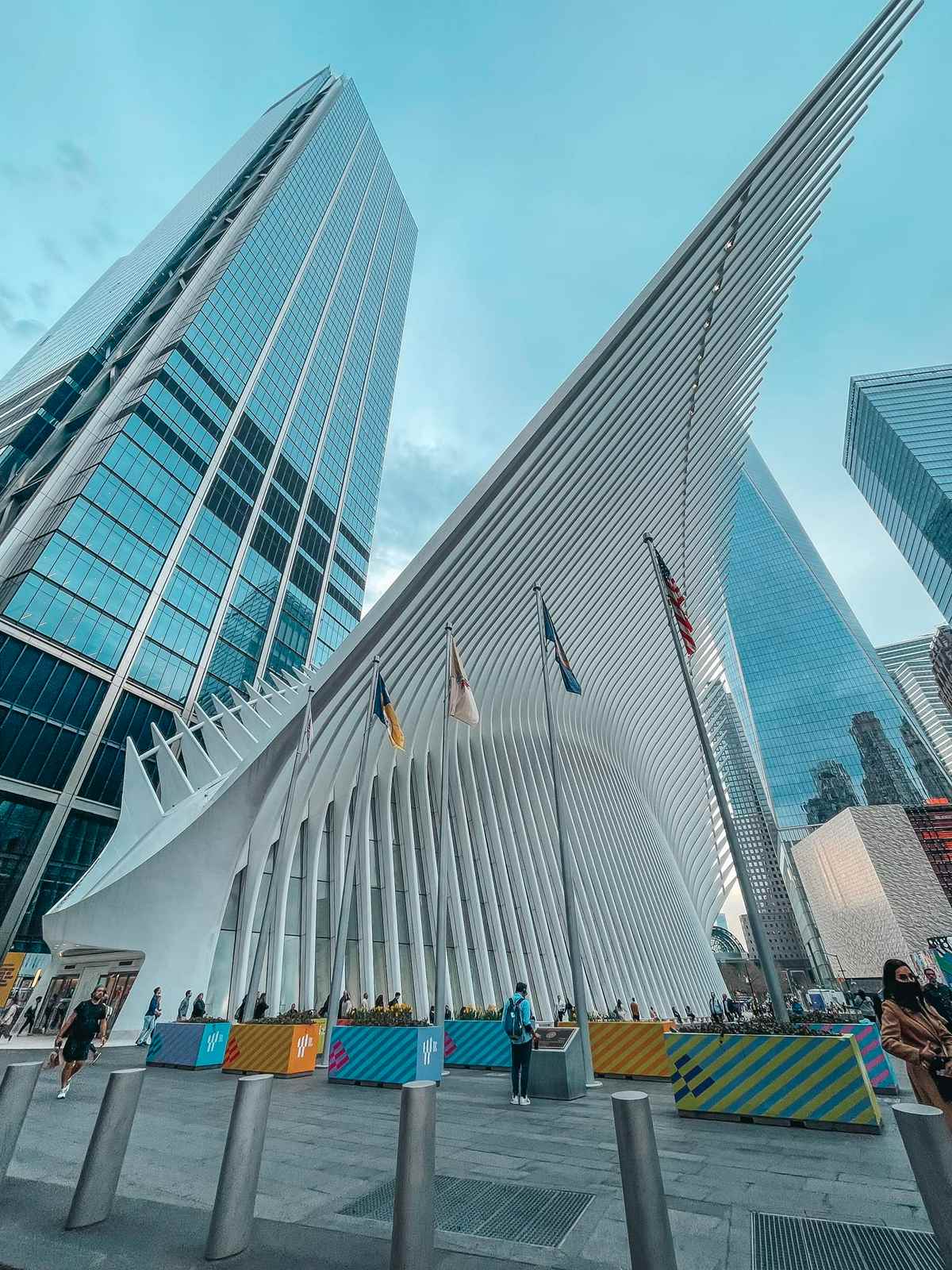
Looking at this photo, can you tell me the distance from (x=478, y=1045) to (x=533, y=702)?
17940 millimetres

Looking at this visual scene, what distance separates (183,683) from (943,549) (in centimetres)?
11258

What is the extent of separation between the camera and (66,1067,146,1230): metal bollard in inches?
147

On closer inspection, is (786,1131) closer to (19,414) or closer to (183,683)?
(183,683)

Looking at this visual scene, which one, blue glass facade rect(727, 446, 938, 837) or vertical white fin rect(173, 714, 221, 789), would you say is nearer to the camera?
vertical white fin rect(173, 714, 221, 789)


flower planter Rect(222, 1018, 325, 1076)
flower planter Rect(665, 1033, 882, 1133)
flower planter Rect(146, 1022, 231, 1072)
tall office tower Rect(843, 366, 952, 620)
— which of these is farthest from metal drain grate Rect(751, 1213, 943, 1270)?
tall office tower Rect(843, 366, 952, 620)

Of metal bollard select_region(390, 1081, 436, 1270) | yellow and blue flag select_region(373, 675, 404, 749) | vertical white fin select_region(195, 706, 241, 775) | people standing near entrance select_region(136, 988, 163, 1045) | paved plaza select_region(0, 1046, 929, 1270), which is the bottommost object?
paved plaza select_region(0, 1046, 929, 1270)

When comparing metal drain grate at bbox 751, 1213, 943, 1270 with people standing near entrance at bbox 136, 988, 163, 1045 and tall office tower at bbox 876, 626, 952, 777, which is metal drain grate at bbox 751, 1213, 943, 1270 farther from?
tall office tower at bbox 876, 626, 952, 777

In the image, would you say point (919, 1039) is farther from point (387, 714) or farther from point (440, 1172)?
point (387, 714)

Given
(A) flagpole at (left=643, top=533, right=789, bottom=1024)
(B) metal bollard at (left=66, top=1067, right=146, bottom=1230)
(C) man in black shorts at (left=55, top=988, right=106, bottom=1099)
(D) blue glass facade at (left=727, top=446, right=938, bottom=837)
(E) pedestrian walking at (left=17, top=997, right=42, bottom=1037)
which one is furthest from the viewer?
(D) blue glass facade at (left=727, top=446, right=938, bottom=837)

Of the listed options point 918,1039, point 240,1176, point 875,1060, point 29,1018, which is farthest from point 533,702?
point 240,1176

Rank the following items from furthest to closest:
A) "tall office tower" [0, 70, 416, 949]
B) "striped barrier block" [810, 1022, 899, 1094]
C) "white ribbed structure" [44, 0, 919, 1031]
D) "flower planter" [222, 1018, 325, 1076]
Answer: "tall office tower" [0, 70, 416, 949], "white ribbed structure" [44, 0, 919, 1031], "flower planter" [222, 1018, 325, 1076], "striped barrier block" [810, 1022, 899, 1094]

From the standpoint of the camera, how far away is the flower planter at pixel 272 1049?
38.8ft

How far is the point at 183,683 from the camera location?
41.6m

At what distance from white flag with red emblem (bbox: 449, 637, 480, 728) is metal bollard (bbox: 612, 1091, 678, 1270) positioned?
10.5m
